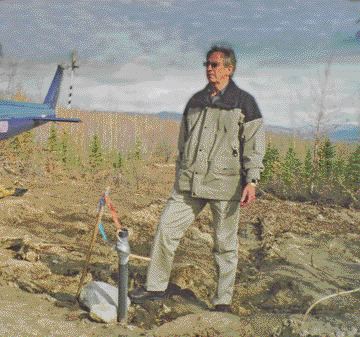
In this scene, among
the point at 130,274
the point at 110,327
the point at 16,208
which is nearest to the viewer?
the point at 110,327

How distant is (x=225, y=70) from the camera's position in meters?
4.40

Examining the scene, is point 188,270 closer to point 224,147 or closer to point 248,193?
point 248,193

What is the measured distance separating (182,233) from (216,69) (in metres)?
1.39

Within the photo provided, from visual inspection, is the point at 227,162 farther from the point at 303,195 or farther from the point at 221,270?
the point at 303,195

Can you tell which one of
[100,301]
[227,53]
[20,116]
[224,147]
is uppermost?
[227,53]

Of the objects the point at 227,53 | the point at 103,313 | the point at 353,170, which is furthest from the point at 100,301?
the point at 353,170

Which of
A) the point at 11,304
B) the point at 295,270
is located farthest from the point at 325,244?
the point at 11,304

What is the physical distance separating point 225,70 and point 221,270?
1680 mm

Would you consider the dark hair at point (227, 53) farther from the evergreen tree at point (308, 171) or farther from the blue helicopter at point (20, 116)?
the evergreen tree at point (308, 171)

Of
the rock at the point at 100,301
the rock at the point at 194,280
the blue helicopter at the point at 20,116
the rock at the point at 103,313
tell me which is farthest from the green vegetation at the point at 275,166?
the rock at the point at 103,313

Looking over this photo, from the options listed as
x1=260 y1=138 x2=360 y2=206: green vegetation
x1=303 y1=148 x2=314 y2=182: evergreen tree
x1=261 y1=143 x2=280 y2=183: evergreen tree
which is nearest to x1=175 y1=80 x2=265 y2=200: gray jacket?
x1=260 y1=138 x2=360 y2=206: green vegetation

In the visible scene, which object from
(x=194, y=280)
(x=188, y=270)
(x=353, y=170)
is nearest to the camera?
(x=194, y=280)

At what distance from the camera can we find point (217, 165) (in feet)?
14.6

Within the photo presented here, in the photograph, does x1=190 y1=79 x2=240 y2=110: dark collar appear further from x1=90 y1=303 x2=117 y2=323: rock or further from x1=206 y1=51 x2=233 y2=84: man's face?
x1=90 y1=303 x2=117 y2=323: rock
